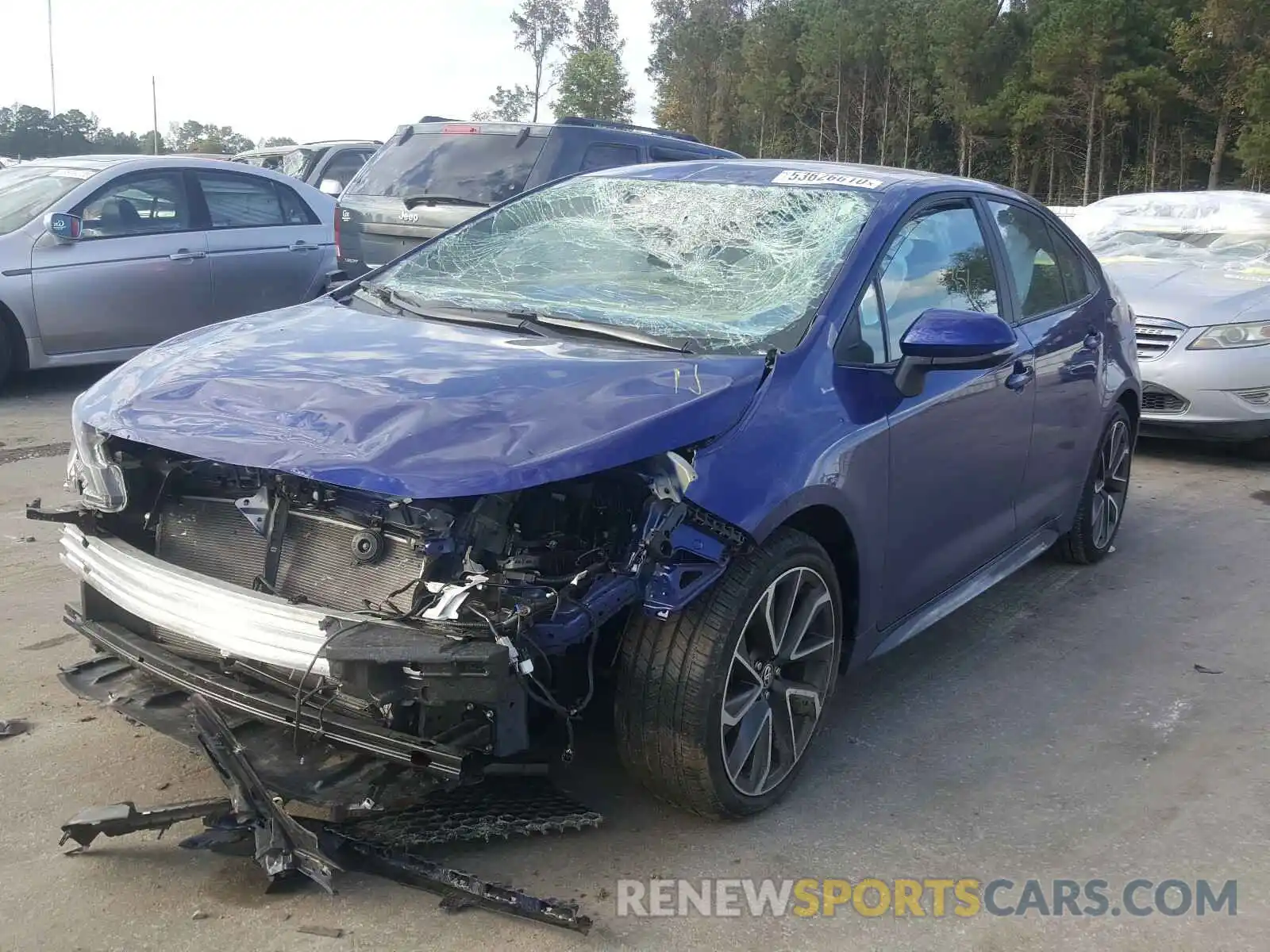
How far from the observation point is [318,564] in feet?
10.0

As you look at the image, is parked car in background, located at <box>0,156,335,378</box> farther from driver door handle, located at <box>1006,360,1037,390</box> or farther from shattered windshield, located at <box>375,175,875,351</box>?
driver door handle, located at <box>1006,360,1037,390</box>

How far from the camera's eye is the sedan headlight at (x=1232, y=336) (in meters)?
7.71

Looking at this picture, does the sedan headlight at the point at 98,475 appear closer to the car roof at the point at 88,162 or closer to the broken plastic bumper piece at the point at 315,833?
the broken plastic bumper piece at the point at 315,833

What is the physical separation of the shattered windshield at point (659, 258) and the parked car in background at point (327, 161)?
1043cm

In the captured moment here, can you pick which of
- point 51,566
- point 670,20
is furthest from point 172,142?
point 51,566

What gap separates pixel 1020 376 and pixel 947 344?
3.24 feet

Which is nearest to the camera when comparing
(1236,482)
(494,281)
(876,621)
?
(876,621)

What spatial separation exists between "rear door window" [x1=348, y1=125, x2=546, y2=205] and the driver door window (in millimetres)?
4957

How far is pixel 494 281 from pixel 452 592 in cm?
165

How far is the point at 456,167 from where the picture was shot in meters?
9.12

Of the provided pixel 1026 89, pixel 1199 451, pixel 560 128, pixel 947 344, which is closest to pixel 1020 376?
pixel 947 344

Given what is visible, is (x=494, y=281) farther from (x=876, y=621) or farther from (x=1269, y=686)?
(x=1269, y=686)

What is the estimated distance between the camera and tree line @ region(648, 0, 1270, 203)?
29422 mm

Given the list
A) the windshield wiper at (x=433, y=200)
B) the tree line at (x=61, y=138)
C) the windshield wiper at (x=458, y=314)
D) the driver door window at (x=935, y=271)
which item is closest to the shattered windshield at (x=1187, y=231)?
the windshield wiper at (x=433, y=200)
